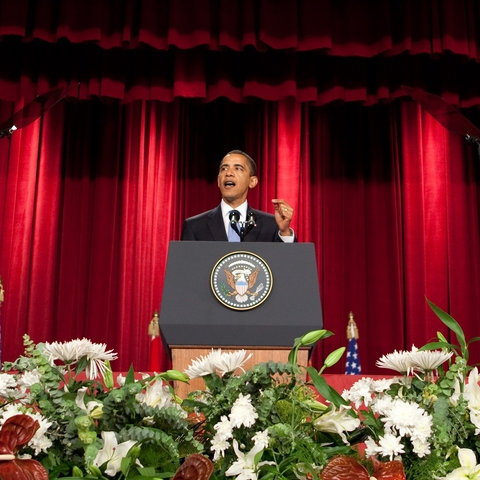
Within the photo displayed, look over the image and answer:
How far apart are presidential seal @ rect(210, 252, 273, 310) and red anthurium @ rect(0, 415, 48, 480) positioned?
3.60 feet

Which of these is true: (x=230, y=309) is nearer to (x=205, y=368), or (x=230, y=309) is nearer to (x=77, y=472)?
(x=205, y=368)

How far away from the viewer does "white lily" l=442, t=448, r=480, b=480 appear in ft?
2.72

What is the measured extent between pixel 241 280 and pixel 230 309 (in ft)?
0.27

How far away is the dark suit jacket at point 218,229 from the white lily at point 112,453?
187cm

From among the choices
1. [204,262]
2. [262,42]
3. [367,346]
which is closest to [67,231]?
[262,42]

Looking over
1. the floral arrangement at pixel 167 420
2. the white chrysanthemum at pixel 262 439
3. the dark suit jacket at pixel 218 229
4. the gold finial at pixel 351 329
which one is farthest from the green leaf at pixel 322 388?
the gold finial at pixel 351 329

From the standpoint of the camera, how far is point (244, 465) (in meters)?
0.84

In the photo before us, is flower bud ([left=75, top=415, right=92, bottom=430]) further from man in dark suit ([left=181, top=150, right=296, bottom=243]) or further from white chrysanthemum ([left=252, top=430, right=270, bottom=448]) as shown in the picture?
man in dark suit ([left=181, top=150, right=296, bottom=243])

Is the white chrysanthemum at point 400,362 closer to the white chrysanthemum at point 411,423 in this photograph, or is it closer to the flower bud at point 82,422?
the white chrysanthemum at point 411,423

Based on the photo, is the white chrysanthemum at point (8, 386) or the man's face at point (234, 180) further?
the man's face at point (234, 180)

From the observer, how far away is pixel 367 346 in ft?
16.5

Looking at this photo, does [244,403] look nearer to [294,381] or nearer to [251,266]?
[294,381]

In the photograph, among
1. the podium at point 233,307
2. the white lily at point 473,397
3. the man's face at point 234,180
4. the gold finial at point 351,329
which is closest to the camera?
the white lily at point 473,397

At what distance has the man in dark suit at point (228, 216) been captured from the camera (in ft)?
9.05
